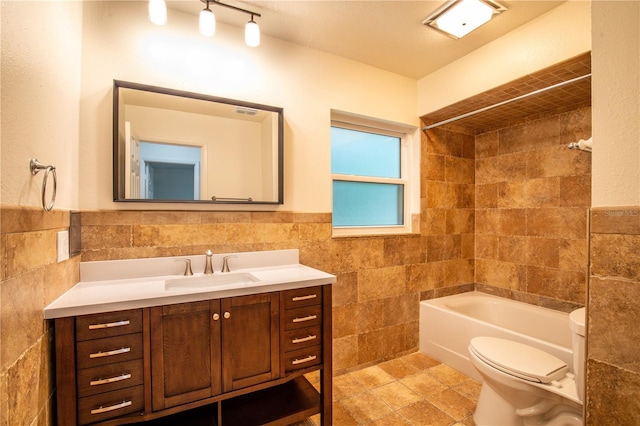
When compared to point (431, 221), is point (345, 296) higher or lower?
lower

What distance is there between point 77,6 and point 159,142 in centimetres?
74

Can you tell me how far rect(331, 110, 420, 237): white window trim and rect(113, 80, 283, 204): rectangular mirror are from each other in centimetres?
79

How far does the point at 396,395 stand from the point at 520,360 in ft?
2.79

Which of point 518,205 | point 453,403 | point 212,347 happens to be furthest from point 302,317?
point 518,205

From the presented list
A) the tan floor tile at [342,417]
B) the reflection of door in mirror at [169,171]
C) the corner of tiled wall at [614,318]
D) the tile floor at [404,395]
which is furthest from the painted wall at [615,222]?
the reflection of door in mirror at [169,171]

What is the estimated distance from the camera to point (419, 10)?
1.83 meters

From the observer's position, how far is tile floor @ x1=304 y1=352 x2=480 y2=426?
1.83 meters

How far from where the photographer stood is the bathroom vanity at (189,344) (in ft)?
3.89

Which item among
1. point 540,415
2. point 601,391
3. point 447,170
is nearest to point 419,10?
point 447,170

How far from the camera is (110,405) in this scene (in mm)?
1215

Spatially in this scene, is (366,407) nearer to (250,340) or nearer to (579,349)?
(250,340)

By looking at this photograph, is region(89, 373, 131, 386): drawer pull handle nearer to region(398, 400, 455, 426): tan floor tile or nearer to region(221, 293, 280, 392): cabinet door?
region(221, 293, 280, 392): cabinet door

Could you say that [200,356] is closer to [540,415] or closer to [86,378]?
[86,378]

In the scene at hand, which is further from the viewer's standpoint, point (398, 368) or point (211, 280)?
point (398, 368)
